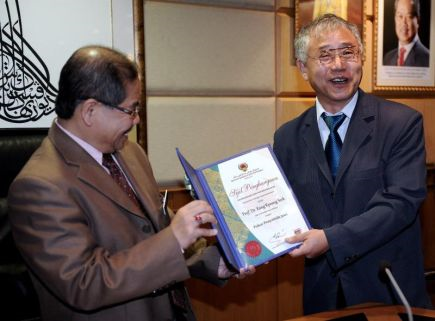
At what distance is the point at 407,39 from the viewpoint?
3.79 metres

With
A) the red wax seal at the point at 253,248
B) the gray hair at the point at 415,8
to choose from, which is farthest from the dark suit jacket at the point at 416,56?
the red wax seal at the point at 253,248

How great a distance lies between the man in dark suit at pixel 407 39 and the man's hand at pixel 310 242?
2.31 m

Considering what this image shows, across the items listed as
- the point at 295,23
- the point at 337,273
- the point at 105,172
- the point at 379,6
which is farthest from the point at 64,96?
the point at 379,6

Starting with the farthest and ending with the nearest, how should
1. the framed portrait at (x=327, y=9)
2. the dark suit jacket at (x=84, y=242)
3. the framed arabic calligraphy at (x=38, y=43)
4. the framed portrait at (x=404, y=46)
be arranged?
1. the framed portrait at (x=404, y=46)
2. the framed portrait at (x=327, y=9)
3. the framed arabic calligraphy at (x=38, y=43)
4. the dark suit jacket at (x=84, y=242)

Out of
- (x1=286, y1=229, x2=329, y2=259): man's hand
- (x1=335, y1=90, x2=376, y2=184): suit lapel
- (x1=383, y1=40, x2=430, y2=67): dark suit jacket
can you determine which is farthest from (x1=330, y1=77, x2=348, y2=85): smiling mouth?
(x1=383, y1=40, x2=430, y2=67): dark suit jacket

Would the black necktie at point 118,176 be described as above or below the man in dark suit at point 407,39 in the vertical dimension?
below

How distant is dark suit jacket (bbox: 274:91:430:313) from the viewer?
6.00ft

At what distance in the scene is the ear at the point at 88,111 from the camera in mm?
1451

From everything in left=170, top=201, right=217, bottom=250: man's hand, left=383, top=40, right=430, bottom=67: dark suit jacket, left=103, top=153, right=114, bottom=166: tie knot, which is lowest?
left=170, top=201, right=217, bottom=250: man's hand

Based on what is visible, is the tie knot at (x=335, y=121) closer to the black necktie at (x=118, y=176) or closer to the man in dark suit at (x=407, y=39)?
the black necktie at (x=118, y=176)

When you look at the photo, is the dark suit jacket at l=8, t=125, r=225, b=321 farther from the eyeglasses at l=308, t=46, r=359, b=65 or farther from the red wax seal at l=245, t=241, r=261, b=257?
the eyeglasses at l=308, t=46, r=359, b=65

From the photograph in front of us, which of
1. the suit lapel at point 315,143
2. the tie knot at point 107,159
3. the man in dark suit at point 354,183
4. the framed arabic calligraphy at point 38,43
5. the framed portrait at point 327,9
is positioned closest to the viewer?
the tie knot at point 107,159

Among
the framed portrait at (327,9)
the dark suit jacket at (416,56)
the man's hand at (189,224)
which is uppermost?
the framed portrait at (327,9)

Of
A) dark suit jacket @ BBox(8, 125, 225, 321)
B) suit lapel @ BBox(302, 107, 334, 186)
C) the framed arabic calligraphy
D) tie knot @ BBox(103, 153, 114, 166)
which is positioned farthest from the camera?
the framed arabic calligraphy
